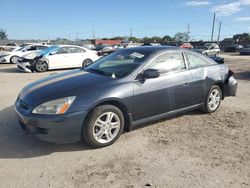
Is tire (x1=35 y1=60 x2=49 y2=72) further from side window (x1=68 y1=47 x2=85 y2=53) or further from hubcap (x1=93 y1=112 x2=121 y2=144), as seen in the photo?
hubcap (x1=93 y1=112 x2=121 y2=144)

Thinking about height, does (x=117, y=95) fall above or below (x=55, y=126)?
above

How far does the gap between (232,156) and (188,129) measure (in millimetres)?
1118

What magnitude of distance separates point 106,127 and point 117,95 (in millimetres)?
517

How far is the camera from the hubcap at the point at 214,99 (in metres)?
5.56

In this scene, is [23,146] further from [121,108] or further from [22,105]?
[121,108]

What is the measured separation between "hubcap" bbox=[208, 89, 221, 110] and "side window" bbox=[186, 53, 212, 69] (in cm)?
66

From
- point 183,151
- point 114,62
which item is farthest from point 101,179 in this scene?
point 114,62

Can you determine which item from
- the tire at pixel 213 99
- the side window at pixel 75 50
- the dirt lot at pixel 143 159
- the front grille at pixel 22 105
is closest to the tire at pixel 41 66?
the side window at pixel 75 50

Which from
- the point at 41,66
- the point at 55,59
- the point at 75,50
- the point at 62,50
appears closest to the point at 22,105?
the point at 41,66

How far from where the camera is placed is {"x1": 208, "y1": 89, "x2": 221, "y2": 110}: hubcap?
5560mm

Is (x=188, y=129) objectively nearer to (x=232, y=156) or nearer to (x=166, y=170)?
(x=232, y=156)

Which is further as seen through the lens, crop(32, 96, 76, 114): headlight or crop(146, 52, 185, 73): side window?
crop(146, 52, 185, 73): side window

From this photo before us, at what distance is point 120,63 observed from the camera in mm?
4871

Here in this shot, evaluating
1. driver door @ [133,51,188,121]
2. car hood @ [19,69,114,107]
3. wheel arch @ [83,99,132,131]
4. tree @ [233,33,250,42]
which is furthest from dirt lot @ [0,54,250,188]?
tree @ [233,33,250,42]
